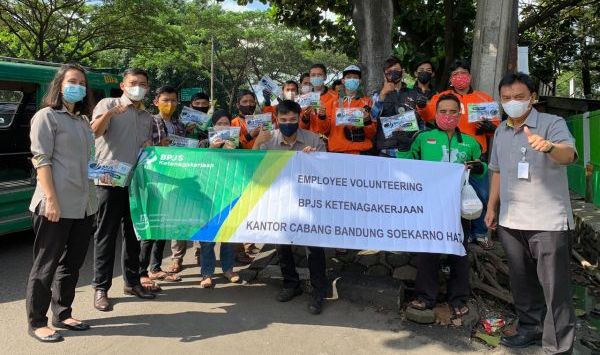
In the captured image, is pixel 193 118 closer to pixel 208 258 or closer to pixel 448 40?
pixel 208 258

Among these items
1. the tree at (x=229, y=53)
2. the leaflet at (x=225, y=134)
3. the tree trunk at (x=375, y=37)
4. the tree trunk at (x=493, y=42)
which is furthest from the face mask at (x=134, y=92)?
the tree at (x=229, y=53)

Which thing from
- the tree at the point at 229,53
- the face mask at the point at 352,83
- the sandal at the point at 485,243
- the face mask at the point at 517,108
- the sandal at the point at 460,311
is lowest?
the sandal at the point at 460,311

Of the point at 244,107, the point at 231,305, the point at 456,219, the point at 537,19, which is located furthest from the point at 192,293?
the point at 537,19

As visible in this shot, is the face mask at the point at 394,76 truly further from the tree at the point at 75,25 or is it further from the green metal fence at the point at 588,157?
the tree at the point at 75,25

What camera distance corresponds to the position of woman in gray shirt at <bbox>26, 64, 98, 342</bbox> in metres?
3.53

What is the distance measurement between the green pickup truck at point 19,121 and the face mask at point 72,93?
277 centimetres

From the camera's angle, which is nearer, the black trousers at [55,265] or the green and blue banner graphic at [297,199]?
the black trousers at [55,265]

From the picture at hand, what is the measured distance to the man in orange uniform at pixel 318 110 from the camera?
17.0ft

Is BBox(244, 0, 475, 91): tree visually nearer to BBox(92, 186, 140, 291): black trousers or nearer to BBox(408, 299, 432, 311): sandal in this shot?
BBox(408, 299, 432, 311): sandal

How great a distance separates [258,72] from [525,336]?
31.0 m

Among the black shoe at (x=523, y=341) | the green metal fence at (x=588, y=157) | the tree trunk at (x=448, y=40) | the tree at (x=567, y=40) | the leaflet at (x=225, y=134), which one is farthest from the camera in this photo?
the tree at (x=567, y=40)

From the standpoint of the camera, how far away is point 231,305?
4.47 meters

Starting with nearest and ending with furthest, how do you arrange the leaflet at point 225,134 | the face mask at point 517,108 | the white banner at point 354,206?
1. the face mask at point 517,108
2. the white banner at point 354,206
3. the leaflet at point 225,134

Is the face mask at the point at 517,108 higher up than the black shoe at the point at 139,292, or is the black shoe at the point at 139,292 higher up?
the face mask at the point at 517,108
